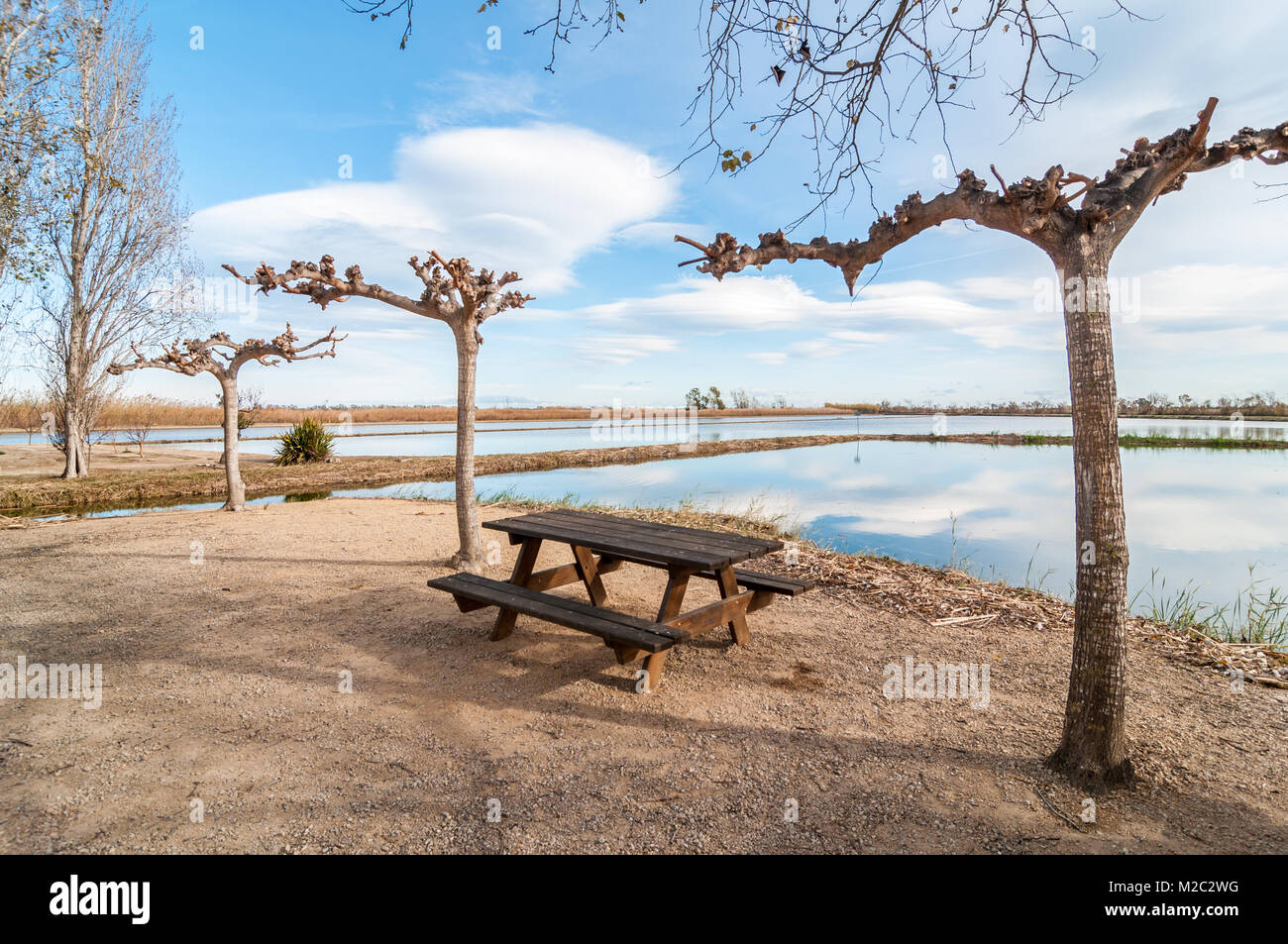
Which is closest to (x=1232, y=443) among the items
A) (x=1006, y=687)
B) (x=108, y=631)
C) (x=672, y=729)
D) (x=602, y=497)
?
(x=602, y=497)

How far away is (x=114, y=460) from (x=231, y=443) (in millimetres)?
13083

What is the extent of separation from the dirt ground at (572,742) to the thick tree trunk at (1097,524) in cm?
29

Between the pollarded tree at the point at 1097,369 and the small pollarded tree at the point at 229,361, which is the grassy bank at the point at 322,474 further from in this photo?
the pollarded tree at the point at 1097,369

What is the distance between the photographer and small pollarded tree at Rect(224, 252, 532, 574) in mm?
5980

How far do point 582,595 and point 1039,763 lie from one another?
393 cm

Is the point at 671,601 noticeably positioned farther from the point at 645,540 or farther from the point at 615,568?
the point at 615,568

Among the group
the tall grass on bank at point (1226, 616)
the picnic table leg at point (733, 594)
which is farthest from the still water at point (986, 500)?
the picnic table leg at point (733, 594)

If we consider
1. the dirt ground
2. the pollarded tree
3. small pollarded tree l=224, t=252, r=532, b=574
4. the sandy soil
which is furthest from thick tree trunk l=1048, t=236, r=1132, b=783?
the sandy soil

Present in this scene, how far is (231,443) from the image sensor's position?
34.0 ft

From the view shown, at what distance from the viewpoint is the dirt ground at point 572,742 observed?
2518 mm

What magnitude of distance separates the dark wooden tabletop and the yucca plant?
660 inches

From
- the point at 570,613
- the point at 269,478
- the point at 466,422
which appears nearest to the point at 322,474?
the point at 269,478

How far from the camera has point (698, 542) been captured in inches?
173
